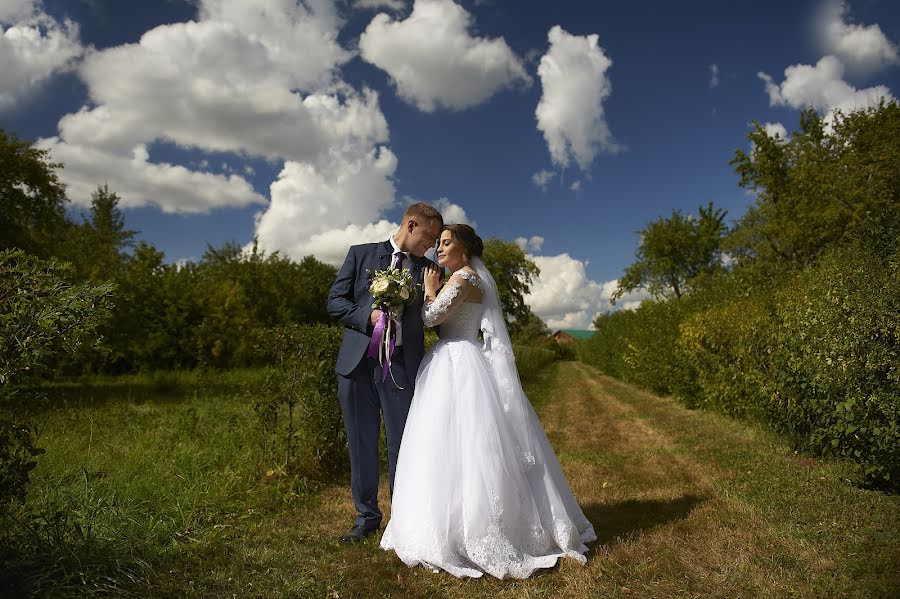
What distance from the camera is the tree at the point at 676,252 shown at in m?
→ 37.3

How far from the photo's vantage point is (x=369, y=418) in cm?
426

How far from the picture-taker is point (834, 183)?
739 inches

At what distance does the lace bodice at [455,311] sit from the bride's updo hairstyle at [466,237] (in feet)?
0.90

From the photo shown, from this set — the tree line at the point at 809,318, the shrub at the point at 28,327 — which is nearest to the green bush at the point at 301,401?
the shrub at the point at 28,327

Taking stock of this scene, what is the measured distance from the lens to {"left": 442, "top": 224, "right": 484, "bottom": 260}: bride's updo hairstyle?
166 inches

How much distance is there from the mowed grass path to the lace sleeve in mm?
1622

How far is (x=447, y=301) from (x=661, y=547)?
229 centimetres

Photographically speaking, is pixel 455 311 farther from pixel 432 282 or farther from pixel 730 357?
pixel 730 357

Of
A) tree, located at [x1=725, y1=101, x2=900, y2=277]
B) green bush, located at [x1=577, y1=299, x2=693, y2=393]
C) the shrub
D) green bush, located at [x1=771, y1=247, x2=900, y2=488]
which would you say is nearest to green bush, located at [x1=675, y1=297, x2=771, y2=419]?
green bush, located at [x1=577, y1=299, x2=693, y2=393]

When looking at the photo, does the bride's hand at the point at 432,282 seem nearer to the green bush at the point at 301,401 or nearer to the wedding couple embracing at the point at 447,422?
the wedding couple embracing at the point at 447,422

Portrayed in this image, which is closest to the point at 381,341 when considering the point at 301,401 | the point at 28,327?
the point at 28,327

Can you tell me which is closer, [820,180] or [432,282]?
[432,282]

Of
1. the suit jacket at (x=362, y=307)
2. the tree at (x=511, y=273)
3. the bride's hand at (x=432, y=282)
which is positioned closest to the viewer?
the bride's hand at (x=432, y=282)

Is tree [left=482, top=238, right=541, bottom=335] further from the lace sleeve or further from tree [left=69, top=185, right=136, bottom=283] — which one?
the lace sleeve
